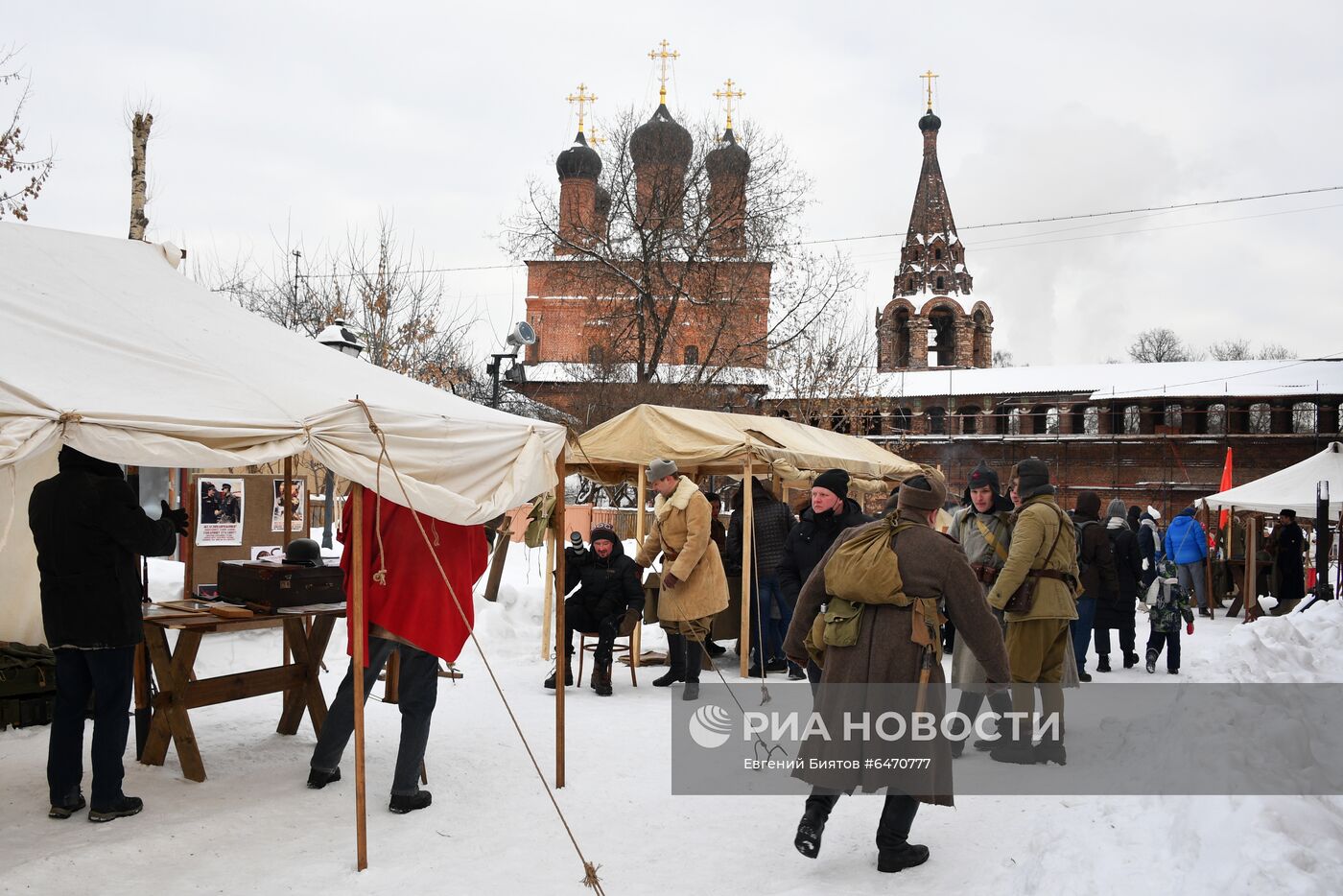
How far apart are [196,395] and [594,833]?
290 centimetres

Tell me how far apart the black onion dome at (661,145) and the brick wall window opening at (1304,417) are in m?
30.3

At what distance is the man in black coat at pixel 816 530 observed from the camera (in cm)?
683

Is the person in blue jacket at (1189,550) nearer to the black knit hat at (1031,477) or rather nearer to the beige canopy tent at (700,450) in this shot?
the beige canopy tent at (700,450)

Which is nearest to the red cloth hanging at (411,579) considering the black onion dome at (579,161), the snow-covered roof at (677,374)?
the snow-covered roof at (677,374)

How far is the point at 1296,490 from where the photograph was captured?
17734 millimetres

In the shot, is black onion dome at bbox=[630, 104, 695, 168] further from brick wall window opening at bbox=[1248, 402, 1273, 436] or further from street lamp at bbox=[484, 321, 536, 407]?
brick wall window opening at bbox=[1248, 402, 1273, 436]

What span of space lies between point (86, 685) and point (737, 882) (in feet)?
11.0

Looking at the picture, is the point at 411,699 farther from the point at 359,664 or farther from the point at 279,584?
the point at 279,584

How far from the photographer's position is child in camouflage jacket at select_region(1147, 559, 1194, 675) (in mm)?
10148

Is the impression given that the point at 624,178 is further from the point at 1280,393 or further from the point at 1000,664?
the point at 1280,393

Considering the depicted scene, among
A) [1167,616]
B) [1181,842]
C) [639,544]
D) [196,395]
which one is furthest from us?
[1167,616]

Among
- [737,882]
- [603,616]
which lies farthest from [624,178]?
[737,882]

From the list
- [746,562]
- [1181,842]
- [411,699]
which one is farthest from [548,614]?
[1181,842]

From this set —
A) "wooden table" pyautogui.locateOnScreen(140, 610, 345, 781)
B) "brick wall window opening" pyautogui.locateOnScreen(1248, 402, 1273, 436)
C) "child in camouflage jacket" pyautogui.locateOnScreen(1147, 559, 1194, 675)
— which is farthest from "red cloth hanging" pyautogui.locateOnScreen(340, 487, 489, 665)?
"brick wall window opening" pyautogui.locateOnScreen(1248, 402, 1273, 436)
